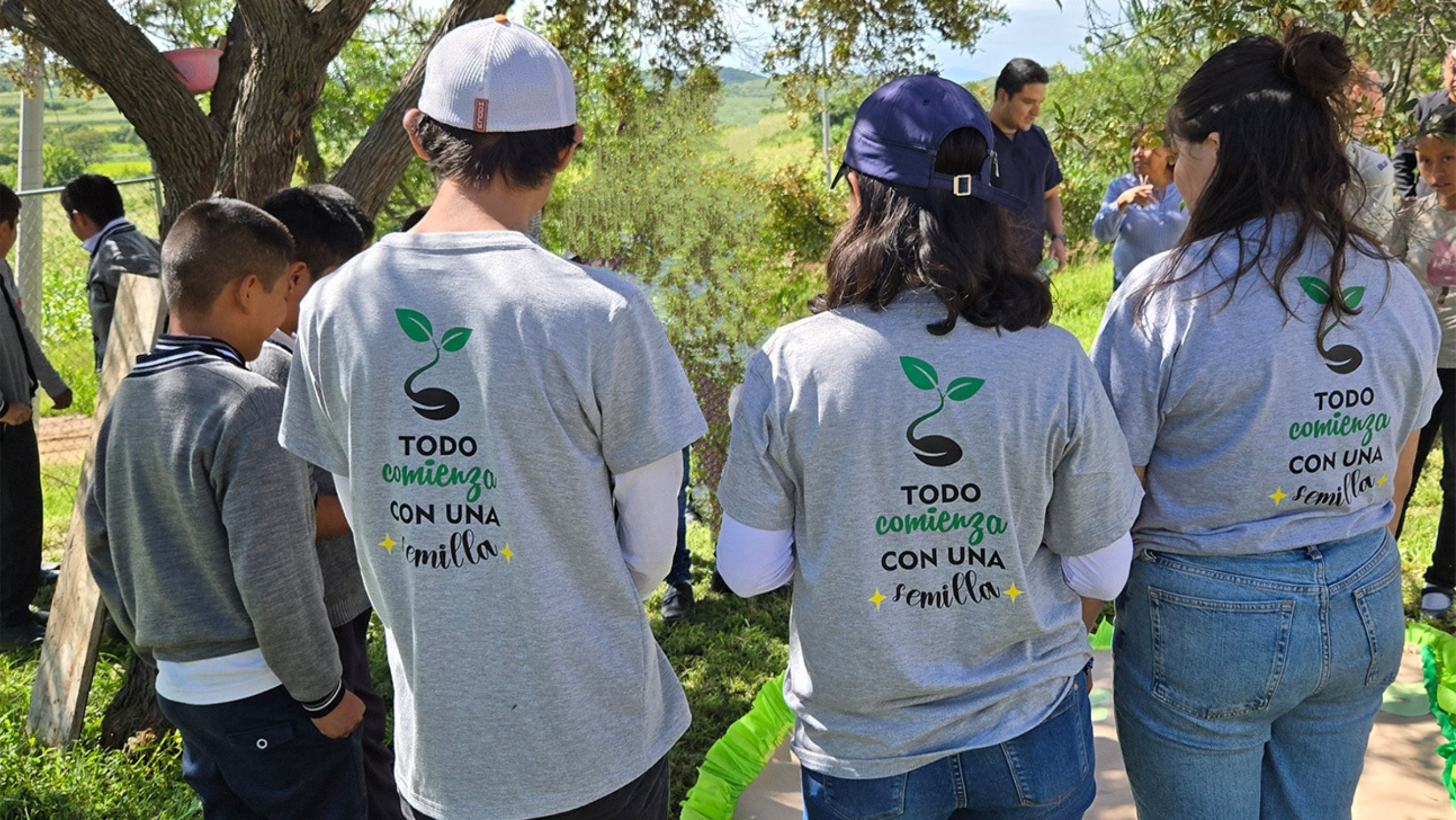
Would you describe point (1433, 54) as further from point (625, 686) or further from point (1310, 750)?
point (625, 686)

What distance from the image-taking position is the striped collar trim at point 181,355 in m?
2.09

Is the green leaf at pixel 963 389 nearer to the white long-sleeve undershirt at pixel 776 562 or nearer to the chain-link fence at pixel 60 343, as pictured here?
the white long-sleeve undershirt at pixel 776 562

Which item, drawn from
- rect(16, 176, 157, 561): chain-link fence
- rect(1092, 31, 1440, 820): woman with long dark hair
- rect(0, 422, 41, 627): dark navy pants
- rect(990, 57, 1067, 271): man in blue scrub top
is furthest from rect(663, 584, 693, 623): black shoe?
rect(16, 176, 157, 561): chain-link fence

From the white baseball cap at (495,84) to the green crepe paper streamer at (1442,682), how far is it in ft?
10.0

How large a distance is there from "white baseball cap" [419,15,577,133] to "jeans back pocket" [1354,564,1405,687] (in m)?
1.48

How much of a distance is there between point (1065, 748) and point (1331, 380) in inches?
28.1

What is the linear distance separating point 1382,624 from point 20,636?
490 cm

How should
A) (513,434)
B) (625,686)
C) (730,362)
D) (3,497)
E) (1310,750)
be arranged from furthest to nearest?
1. (730,362)
2. (3,497)
3. (1310,750)
4. (625,686)
5. (513,434)

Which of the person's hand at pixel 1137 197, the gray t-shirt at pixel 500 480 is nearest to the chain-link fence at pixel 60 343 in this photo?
the gray t-shirt at pixel 500 480

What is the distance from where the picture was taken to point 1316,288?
1.73 m

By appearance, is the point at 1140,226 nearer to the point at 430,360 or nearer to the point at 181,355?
the point at 181,355

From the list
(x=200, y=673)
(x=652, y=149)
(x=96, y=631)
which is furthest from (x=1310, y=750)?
(x=652, y=149)

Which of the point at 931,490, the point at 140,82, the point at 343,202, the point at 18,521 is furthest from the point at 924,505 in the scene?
the point at 18,521

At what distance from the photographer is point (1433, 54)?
3.72 metres
